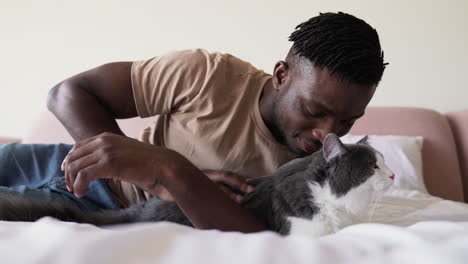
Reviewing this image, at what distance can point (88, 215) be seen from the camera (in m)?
0.76

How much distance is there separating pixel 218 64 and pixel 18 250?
2.54 feet

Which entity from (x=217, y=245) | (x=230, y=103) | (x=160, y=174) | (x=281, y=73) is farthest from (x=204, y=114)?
(x=217, y=245)

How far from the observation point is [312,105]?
88 centimetres

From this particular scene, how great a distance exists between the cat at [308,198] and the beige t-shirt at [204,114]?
0.16m

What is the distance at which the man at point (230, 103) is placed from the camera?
867mm

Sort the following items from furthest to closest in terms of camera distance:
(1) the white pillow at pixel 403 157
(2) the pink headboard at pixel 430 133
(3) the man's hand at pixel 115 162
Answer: (2) the pink headboard at pixel 430 133
(1) the white pillow at pixel 403 157
(3) the man's hand at pixel 115 162

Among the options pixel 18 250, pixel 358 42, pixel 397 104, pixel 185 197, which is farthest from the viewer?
pixel 397 104

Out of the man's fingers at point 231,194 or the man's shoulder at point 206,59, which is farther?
the man's shoulder at point 206,59

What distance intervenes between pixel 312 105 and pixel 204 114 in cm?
26

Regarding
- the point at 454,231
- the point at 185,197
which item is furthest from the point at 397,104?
the point at 454,231

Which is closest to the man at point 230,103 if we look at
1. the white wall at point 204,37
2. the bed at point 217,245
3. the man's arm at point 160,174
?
the man's arm at point 160,174

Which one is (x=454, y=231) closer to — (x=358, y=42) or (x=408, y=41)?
(x=358, y=42)

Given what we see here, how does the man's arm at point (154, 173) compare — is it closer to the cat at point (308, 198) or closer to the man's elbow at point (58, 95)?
the cat at point (308, 198)

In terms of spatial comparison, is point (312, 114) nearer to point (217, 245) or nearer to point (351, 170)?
point (351, 170)
